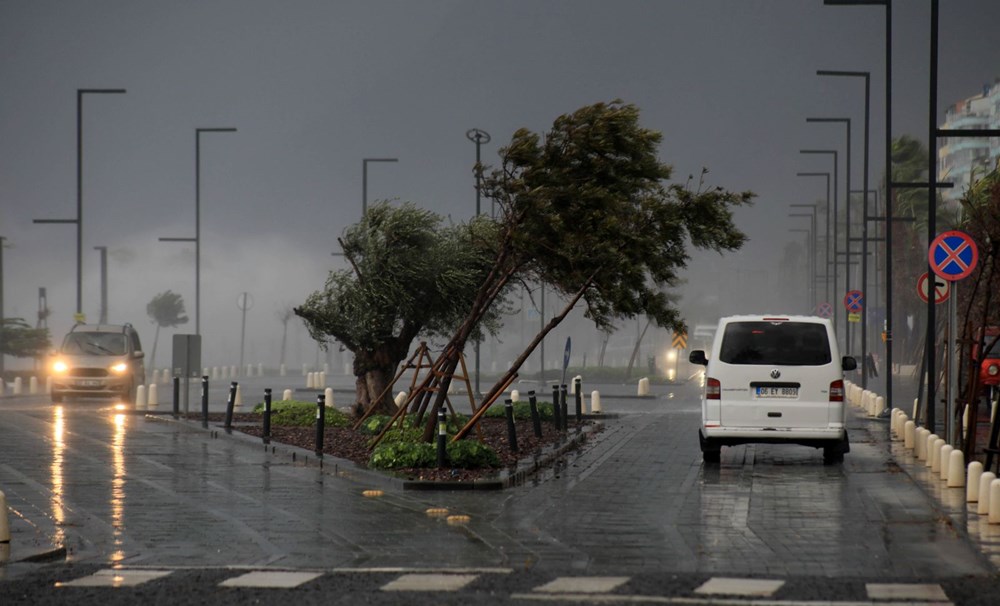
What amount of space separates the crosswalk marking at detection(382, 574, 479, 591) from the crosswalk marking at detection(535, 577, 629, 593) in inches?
23.6

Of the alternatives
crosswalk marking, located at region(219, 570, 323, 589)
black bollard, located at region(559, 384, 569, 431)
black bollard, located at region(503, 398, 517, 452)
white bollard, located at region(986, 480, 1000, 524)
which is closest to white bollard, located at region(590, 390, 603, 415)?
black bollard, located at region(559, 384, 569, 431)

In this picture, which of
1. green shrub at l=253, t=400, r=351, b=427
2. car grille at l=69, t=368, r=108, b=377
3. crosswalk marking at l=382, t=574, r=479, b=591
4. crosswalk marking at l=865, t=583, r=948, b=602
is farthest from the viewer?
car grille at l=69, t=368, r=108, b=377

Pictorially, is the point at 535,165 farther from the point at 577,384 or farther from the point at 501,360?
the point at 501,360

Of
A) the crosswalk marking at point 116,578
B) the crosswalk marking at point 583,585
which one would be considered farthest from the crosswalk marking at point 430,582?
the crosswalk marking at point 116,578

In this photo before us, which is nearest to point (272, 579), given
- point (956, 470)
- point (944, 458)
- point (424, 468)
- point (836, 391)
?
point (424, 468)

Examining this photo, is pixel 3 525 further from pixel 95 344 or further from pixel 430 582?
pixel 95 344

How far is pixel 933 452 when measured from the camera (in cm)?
2112

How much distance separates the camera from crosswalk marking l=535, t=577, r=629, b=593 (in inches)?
433

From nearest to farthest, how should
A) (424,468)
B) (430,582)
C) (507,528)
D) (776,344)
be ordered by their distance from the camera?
(430,582) → (507,528) → (424,468) → (776,344)

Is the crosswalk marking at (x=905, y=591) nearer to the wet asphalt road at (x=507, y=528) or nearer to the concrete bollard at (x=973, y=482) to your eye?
the wet asphalt road at (x=507, y=528)

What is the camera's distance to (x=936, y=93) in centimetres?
2502

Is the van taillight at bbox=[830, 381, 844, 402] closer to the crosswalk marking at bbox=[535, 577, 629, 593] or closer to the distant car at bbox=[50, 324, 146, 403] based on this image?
the crosswalk marking at bbox=[535, 577, 629, 593]

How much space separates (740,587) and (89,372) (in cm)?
3504

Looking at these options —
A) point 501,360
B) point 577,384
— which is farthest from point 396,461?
point 501,360
